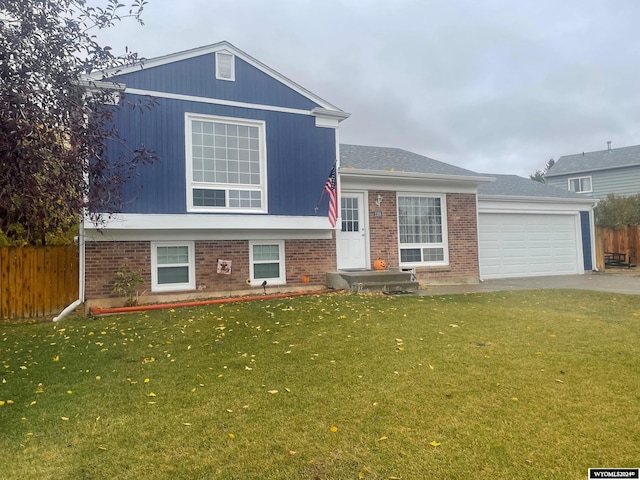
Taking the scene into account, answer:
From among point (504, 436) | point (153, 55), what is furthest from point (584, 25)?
point (504, 436)

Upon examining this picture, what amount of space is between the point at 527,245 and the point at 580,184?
58.9ft

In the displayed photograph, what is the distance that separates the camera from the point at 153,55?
984 cm

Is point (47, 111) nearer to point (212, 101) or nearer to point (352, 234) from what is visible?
point (212, 101)

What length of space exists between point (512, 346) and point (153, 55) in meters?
9.34

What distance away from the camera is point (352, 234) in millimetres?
12188

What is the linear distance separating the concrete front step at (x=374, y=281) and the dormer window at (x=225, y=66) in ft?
18.1

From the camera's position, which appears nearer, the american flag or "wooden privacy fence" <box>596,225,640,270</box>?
the american flag

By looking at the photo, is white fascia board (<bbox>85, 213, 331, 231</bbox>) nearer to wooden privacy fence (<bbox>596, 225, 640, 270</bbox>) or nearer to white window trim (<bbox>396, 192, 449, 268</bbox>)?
white window trim (<bbox>396, 192, 449, 268</bbox>)

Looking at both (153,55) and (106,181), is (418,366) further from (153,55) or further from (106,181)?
(153,55)

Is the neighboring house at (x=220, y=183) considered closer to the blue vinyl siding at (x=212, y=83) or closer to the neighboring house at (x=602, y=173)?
the blue vinyl siding at (x=212, y=83)

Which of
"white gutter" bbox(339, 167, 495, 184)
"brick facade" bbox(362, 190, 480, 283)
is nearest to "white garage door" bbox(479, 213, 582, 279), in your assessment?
"brick facade" bbox(362, 190, 480, 283)

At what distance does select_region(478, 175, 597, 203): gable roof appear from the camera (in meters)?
15.1

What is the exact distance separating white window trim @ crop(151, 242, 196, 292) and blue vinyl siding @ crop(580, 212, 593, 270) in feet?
46.2

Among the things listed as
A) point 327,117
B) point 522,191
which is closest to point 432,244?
point 327,117
